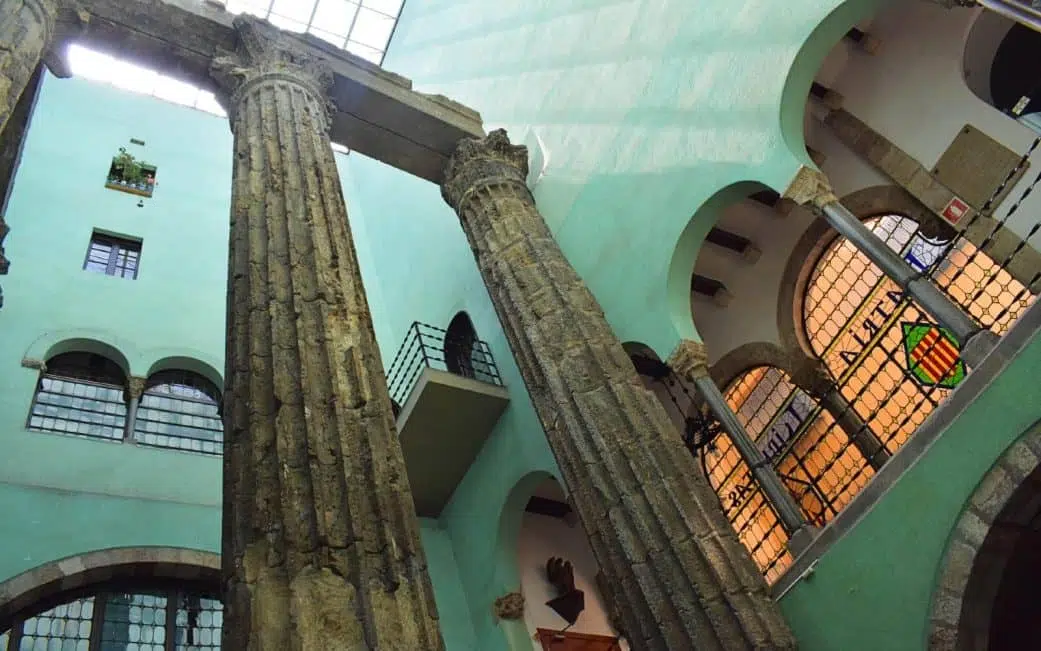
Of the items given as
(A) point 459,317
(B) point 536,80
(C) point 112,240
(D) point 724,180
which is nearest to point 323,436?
(D) point 724,180

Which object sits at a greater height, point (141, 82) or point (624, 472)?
point (141, 82)

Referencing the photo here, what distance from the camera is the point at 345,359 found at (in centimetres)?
405

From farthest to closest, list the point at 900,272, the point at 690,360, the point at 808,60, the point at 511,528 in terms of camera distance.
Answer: the point at 511,528 → the point at 690,360 → the point at 808,60 → the point at 900,272

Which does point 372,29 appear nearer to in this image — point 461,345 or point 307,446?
point 461,345

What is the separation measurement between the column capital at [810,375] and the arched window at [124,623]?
6.05 metres

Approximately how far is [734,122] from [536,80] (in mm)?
4420

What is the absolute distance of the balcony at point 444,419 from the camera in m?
9.10

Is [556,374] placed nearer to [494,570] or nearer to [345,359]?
[345,359]

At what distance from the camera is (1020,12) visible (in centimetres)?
498

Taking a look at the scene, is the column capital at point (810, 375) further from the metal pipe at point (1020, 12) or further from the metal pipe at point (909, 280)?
the metal pipe at point (1020, 12)

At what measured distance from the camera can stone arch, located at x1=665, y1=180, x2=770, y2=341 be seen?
733cm

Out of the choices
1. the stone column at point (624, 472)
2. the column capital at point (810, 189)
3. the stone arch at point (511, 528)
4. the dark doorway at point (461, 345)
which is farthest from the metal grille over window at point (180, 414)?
the column capital at point (810, 189)

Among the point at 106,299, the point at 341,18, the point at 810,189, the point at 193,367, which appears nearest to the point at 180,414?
the point at 193,367

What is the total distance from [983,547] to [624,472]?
6.85 ft
